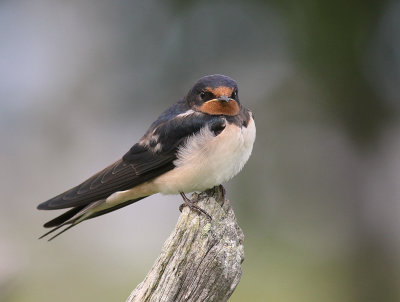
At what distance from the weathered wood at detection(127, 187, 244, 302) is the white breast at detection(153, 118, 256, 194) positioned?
28.9 inches

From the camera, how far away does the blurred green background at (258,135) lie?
590 cm

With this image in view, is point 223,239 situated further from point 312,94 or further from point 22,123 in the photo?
point 22,123

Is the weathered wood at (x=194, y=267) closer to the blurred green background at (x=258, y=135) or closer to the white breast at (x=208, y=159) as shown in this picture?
the white breast at (x=208, y=159)

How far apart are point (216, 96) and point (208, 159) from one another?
0.33 m

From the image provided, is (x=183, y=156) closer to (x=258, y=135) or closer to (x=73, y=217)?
(x=73, y=217)

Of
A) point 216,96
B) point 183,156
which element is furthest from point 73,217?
point 216,96

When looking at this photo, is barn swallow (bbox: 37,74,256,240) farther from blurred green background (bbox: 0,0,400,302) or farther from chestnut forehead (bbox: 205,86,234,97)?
blurred green background (bbox: 0,0,400,302)

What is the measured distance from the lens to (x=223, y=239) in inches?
92.2

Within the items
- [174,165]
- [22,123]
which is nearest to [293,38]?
[22,123]

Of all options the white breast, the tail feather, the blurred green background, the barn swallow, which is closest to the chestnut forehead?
the barn swallow

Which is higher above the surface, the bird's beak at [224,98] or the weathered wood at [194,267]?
the bird's beak at [224,98]

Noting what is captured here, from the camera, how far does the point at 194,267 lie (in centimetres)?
220

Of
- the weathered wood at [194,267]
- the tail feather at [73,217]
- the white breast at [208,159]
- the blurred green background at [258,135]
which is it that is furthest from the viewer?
the blurred green background at [258,135]

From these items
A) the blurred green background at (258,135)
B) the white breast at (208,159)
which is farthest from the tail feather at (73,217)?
the blurred green background at (258,135)
